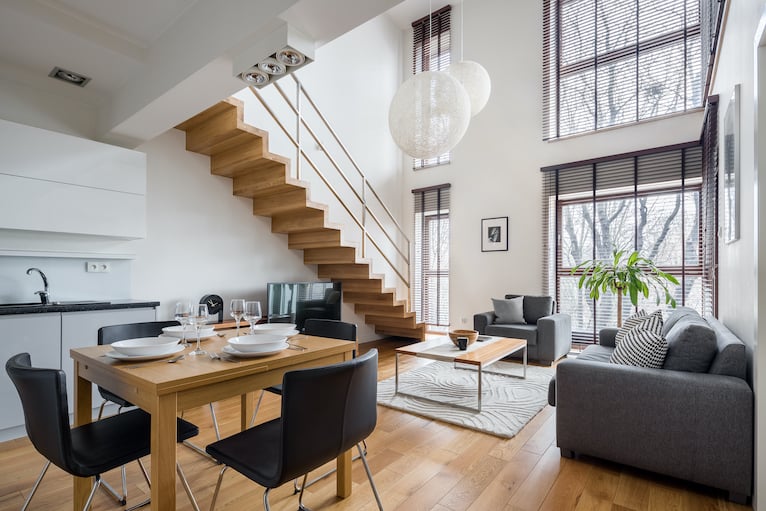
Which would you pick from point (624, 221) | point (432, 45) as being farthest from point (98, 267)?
point (432, 45)

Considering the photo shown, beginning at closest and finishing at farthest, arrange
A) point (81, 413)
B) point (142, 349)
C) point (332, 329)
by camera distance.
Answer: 1. point (142, 349)
2. point (81, 413)
3. point (332, 329)

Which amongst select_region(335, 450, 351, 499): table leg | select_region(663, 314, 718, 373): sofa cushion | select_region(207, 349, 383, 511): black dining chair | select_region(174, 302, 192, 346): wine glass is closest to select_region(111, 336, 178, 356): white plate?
select_region(174, 302, 192, 346): wine glass

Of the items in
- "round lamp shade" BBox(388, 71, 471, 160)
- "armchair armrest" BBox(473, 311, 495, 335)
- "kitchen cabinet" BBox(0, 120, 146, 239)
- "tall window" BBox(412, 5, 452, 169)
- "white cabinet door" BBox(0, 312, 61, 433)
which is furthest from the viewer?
"tall window" BBox(412, 5, 452, 169)

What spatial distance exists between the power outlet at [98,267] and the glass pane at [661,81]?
6190mm

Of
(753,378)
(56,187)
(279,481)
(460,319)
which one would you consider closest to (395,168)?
(460,319)

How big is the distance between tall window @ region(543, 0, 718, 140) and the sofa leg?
4403mm

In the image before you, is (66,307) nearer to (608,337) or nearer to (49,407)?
(49,407)

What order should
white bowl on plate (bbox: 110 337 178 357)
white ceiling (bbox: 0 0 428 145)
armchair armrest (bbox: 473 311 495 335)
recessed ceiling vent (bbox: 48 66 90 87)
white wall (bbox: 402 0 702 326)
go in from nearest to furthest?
white bowl on plate (bbox: 110 337 178 357)
white ceiling (bbox: 0 0 428 145)
recessed ceiling vent (bbox: 48 66 90 87)
armchair armrest (bbox: 473 311 495 335)
white wall (bbox: 402 0 702 326)

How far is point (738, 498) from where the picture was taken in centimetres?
201

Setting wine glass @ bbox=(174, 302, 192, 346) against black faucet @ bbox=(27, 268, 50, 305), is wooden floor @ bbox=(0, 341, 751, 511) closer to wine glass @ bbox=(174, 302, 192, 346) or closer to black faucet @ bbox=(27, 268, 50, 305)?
wine glass @ bbox=(174, 302, 192, 346)

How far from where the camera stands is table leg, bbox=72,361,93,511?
1.81 meters

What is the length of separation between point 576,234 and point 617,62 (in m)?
2.34

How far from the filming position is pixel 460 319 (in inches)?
258

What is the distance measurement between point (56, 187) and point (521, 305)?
16.4 ft
